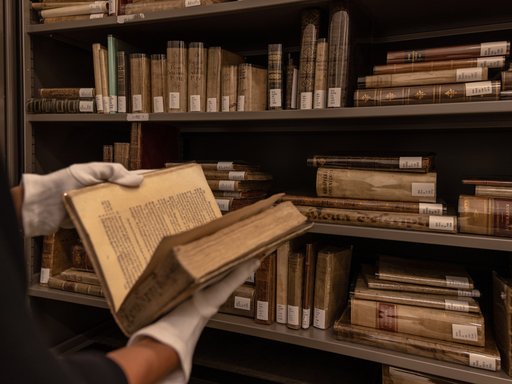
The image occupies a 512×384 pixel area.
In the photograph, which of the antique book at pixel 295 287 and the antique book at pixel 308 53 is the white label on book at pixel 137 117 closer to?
the antique book at pixel 308 53

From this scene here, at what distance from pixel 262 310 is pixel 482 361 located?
0.65 m

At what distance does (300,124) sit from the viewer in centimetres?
164

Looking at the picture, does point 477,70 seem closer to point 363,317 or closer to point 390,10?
point 390,10

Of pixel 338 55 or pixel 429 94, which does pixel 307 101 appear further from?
pixel 429 94

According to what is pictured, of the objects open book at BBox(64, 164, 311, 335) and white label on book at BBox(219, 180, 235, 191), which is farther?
white label on book at BBox(219, 180, 235, 191)

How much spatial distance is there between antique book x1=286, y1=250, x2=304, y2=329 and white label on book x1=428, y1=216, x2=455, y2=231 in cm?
41

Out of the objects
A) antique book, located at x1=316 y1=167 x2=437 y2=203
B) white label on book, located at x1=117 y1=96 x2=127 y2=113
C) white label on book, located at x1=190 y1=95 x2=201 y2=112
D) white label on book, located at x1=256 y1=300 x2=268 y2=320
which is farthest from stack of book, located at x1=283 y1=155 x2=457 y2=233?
white label on book, located at x1=117 y1=96 x2=127 y2=113

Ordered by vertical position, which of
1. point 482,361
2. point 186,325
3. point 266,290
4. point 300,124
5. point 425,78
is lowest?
point 482,361

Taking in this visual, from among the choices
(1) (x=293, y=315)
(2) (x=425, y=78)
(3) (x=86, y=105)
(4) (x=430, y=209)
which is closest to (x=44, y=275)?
(3) (x=86, y=105)

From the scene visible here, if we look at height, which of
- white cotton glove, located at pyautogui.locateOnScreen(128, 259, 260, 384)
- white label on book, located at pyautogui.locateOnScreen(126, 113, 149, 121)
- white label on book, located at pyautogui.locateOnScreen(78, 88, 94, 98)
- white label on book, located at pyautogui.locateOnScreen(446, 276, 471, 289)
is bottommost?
white label on book, located at pyautogui.locateOnScreen(446, 276, 471, 289)

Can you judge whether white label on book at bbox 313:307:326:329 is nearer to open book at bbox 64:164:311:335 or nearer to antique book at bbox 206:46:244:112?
open book at bbox 64:164:311:335

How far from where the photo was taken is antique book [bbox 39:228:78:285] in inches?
63.4

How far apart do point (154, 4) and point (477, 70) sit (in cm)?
106

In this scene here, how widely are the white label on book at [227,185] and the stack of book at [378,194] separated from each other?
0.74 feet
